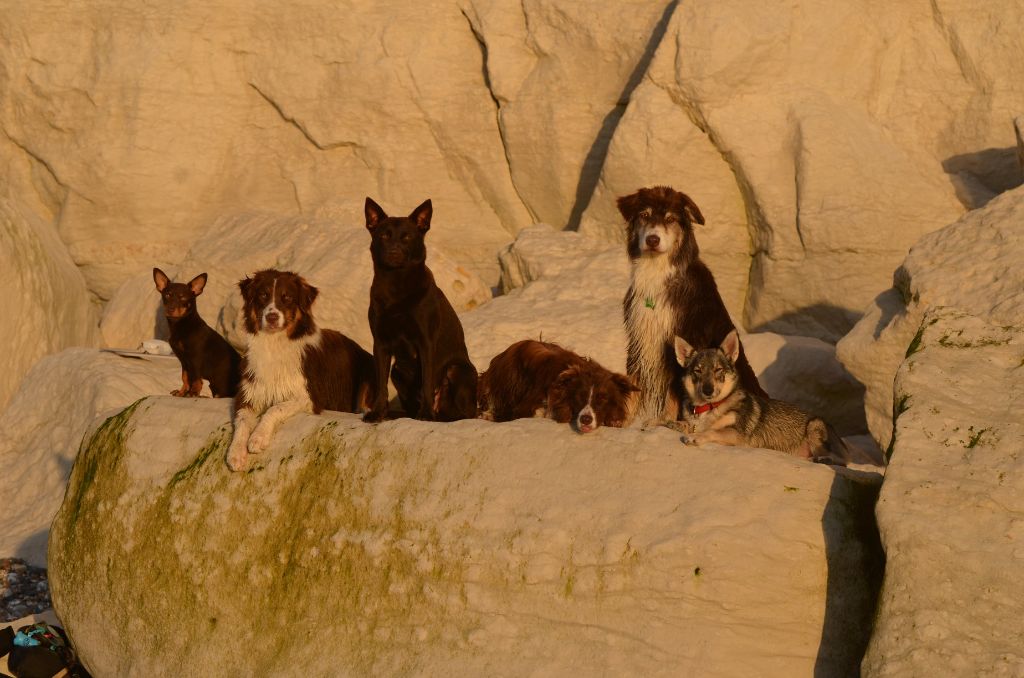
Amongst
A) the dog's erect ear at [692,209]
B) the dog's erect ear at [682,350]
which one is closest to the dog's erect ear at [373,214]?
the dog's erect ear at [692,209]

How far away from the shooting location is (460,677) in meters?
6.71

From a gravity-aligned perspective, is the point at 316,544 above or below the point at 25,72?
below

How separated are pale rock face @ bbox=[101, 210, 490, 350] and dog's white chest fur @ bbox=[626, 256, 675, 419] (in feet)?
15.4

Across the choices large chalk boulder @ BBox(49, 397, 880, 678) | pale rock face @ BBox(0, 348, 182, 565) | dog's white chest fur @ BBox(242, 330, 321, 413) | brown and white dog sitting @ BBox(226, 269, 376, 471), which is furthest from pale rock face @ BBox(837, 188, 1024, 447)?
pale rock face @ BBox(0, 348, 182, 565)

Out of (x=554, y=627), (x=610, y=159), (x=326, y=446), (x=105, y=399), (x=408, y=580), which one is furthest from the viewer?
(x=610, y=159)

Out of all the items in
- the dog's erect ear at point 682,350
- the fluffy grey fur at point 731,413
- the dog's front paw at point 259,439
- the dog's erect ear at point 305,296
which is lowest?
the dog's front paw at point 259,439

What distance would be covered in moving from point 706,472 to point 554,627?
3.72 feet

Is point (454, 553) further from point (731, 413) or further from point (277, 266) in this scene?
point (277, 266)

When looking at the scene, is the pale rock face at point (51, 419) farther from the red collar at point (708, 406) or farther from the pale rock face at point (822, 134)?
the red collar at point (708, 406)

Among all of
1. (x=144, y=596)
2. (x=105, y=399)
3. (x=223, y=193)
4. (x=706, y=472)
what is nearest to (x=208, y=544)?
(x=144, y=596)

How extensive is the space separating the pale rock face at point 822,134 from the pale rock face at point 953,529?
6159mm

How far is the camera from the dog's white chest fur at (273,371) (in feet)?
27.8

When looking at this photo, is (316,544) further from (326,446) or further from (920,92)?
(920,92)

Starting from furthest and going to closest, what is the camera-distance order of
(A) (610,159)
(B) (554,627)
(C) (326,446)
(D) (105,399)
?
(A) (610,159) < (D) (105,399) < (C) (326,446) < (B) (554,627)
